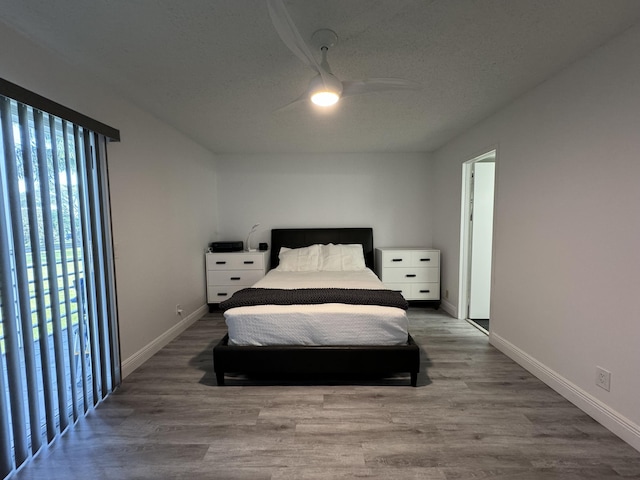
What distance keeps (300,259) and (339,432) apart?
240 cm

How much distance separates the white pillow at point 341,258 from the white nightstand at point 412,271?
1.14 ft

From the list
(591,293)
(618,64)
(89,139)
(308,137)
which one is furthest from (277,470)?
(308,137)

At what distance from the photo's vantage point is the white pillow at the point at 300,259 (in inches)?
149

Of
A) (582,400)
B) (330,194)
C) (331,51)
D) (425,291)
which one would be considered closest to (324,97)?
(331,51)

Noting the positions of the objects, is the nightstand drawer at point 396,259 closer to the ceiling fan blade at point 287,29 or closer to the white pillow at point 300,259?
the white pillow at point 300,259

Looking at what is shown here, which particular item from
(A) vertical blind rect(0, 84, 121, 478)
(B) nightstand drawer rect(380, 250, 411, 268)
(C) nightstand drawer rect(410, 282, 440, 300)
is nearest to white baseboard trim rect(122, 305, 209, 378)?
(A) vertical blind rect(0, 84, 121, 478)

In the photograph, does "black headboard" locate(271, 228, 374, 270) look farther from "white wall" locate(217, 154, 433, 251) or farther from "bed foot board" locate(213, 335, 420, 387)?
"bed foot board" locate(213, 335, 420, 387)

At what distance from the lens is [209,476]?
140 cm

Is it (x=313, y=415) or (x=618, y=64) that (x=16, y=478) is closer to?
(x=313, y=415)

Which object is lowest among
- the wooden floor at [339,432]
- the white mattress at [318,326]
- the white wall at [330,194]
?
the wooden floor at [339,432]

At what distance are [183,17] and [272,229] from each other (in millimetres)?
3092

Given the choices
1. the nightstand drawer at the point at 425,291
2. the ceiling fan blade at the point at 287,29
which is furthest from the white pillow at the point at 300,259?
the ceiling fan blade at the point at 287,29

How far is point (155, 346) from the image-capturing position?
2701 millimetres

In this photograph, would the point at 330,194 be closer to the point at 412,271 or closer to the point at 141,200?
the point at 412,271
